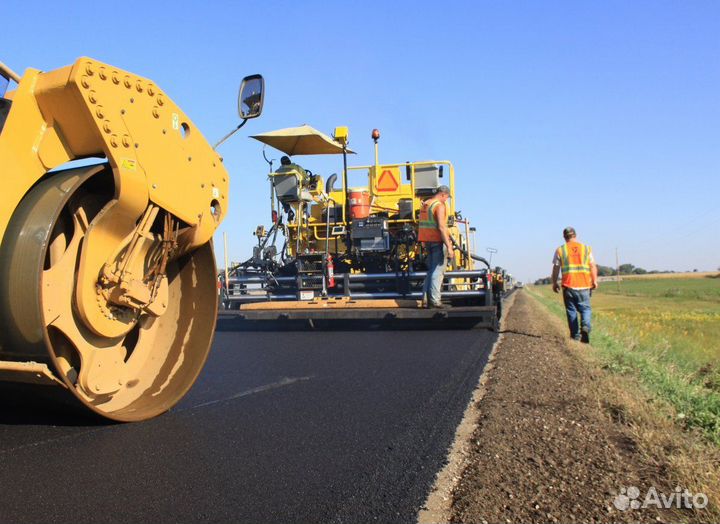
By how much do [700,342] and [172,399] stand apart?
11.8 metres

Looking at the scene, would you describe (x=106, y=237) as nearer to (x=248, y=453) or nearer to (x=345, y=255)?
(x=248, y=453)

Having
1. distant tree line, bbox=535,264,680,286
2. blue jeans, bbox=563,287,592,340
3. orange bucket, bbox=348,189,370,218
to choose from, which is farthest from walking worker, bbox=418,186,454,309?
distant tree line, bbox=535,264,680,286

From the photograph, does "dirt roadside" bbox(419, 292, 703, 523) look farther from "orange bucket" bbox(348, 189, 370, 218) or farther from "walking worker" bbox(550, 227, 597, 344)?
"orange bucket" bbox(348, 189, 370, 218)

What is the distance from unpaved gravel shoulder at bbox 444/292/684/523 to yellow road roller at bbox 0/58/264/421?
6.31ft

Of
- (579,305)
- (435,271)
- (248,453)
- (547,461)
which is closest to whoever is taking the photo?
(547,461)

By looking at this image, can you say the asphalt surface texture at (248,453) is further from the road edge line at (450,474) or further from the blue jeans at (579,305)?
the blue jeans at (579,305)

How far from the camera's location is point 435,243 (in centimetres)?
901

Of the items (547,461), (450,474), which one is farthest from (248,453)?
(547,461)

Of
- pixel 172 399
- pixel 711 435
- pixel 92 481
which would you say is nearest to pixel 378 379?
pixel 172 399

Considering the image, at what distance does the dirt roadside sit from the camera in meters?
2.49

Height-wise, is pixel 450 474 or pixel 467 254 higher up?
pixel 467 254

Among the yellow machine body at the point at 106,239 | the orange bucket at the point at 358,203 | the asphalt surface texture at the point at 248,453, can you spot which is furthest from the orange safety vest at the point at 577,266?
the yellow machine body at the point at 106,239

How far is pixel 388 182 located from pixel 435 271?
2.70m

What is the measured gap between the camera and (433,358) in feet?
21.2
